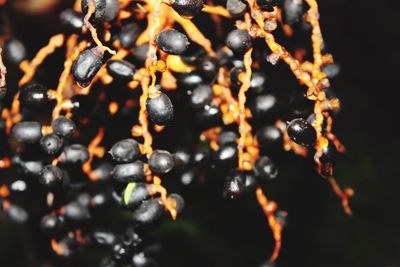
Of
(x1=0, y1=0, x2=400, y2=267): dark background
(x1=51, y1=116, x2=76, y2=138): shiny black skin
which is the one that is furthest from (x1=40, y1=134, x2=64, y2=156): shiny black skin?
(x1=0, y1=0, x2=400, y2=267): dark background

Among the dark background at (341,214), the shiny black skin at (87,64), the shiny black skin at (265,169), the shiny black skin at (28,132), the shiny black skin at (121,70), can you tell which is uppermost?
the shiny black skin at (87,64)

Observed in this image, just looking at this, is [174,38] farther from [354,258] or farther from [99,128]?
[354,258]

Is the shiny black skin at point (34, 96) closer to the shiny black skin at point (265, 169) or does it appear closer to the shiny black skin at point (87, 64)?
the shiny black skin at point (87, 64)

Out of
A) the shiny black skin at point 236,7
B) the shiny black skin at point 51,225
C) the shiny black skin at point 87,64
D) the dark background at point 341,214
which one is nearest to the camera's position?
the shiny black skin at point 87,64

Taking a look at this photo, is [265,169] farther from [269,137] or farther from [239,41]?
[239,41]

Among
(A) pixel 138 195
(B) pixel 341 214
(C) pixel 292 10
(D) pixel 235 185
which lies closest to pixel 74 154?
(A) pixel 138 195

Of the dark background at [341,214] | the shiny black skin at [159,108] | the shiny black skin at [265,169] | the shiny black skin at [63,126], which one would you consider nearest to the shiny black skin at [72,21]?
the shiny black skin at [63,126]

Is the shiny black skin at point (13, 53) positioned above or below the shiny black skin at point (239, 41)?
below
